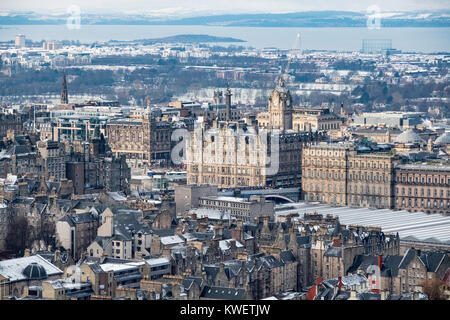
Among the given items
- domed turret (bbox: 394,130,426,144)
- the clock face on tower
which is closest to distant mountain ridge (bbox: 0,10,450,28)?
the clock face on tower

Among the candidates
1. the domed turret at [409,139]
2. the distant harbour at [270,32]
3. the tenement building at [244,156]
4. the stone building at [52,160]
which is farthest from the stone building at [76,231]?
the domed turret at [409,139]

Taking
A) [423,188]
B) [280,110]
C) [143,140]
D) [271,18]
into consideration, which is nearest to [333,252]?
[271,18]

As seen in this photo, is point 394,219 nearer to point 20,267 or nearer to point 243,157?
point 243,157

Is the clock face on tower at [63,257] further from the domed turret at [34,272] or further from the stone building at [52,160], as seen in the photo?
the stone building at [52,160]

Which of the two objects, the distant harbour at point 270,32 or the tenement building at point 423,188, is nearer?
the distant harbour at point 270,32

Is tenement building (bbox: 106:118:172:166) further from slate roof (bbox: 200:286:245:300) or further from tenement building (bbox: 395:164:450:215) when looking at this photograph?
slate roof (bbox: 200:286:245:300)
